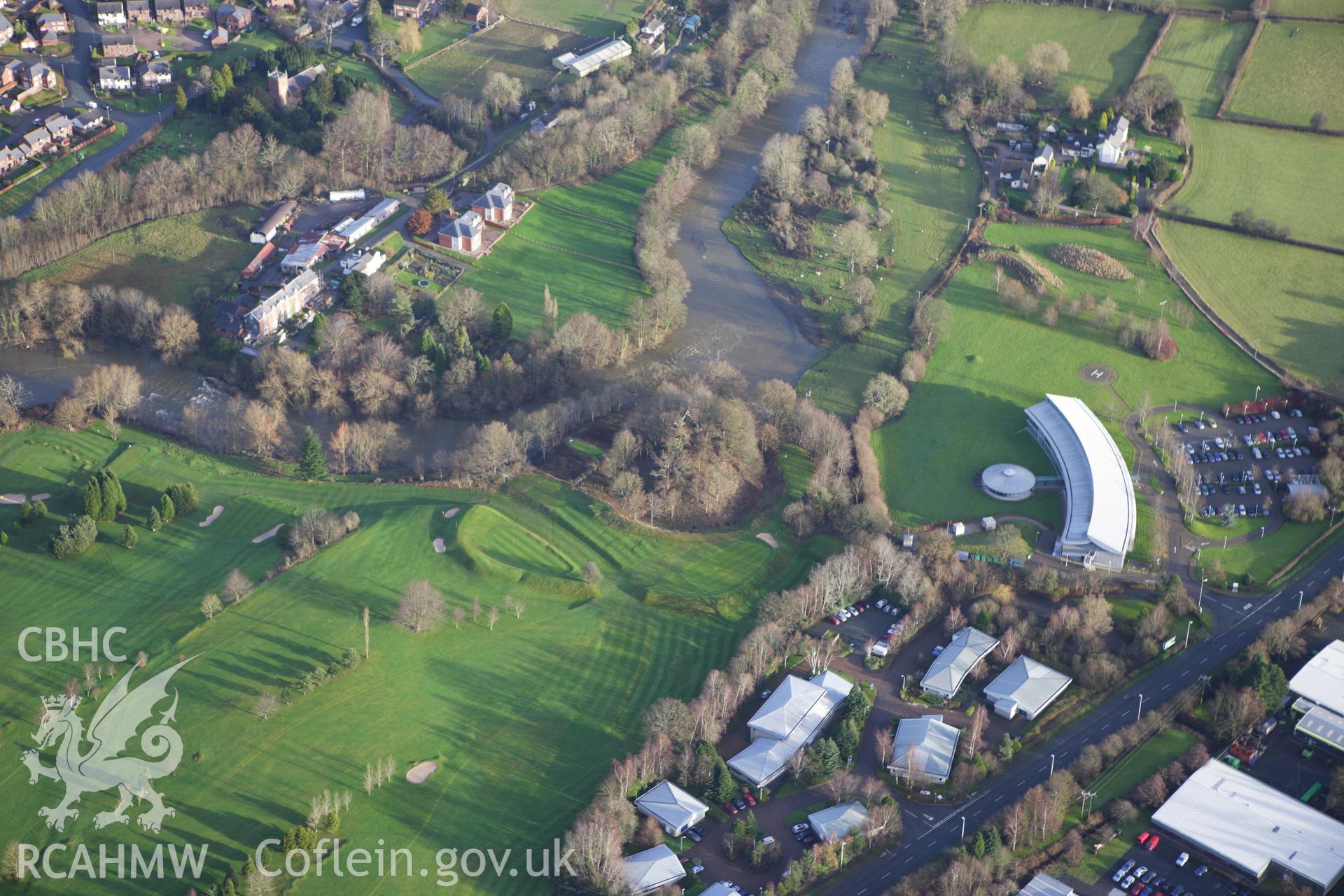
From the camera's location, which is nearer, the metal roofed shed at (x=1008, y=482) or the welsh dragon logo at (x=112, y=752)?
the welsh dragon logo at (x=112, y=752)

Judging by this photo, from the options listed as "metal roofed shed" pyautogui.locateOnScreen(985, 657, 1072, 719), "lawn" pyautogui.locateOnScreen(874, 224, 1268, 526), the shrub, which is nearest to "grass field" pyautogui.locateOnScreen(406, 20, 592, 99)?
"lawn" pyautogui.locateOnScreen(874, 224, 1268, 526)

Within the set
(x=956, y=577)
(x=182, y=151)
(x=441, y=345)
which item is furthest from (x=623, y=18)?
(x=956, y=577)

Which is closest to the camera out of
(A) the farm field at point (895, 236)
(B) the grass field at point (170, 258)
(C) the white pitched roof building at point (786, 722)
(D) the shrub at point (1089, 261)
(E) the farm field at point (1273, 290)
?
(C) the white pitched roof building at point (786, 722)

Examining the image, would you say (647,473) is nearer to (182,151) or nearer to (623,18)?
(182,151)

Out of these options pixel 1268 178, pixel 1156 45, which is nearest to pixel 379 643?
pixel 1268 178

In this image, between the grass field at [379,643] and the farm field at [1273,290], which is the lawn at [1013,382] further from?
the grass field at [379,643]

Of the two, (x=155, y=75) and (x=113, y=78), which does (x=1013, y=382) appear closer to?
(x=155, y=75)

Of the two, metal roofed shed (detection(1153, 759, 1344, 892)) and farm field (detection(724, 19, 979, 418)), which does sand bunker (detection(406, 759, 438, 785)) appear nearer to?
metal roofed shed (detection(1153, 759, 1344, 892))

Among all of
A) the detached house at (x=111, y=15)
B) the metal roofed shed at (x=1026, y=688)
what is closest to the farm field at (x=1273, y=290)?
the metal roofed shed at (x=1026, y=688)
